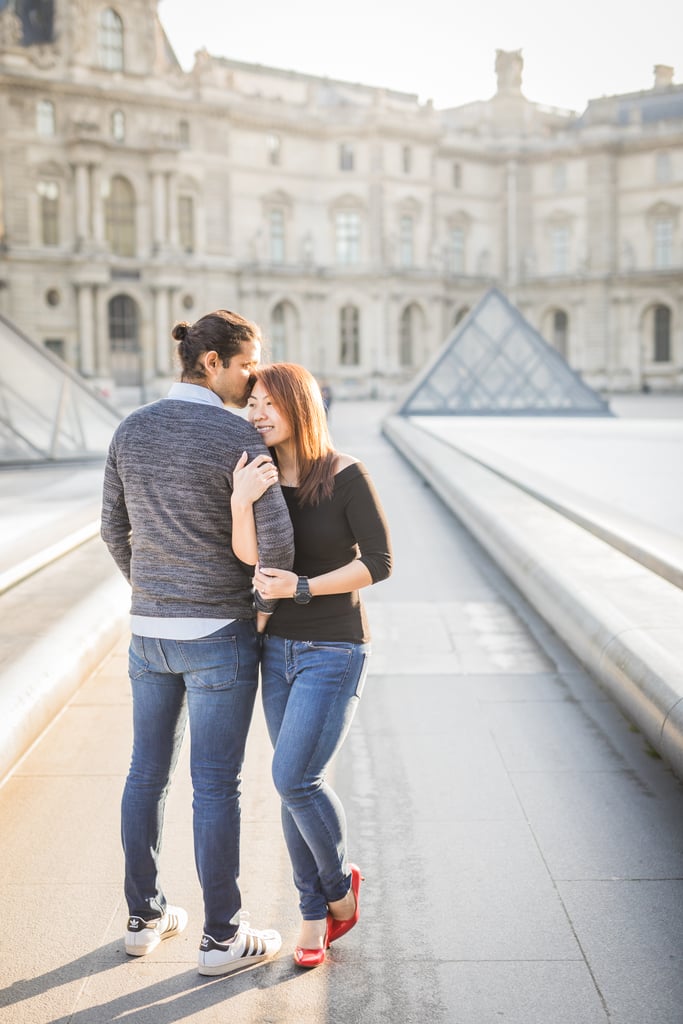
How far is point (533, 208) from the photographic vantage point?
57.9 meters

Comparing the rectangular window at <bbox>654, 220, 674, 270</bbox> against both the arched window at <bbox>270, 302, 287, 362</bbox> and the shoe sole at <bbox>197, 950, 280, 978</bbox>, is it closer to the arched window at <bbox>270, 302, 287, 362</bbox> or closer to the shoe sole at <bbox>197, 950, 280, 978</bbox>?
the arched window at <bbox>270, 302, 287, 362</bbox>

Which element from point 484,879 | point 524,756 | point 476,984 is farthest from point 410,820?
point 476,984

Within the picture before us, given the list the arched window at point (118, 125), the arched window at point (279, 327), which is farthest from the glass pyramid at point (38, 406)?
the arched window at point (279, 327)

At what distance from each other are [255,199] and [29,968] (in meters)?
51.6

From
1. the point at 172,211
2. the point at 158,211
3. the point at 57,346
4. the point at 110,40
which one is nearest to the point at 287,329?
the point at 172,211

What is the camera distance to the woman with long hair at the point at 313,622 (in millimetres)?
2879

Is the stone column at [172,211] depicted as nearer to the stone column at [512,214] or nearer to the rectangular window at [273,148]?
the rectangular window at [273,148]

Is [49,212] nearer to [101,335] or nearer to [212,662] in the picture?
[101,335]

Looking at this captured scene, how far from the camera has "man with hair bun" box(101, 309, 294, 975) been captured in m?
2.83

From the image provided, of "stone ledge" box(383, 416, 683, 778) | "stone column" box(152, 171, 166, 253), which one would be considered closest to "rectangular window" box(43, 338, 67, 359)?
"stone column" box(152, 171, 166, 253)

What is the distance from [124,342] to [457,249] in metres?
20.2

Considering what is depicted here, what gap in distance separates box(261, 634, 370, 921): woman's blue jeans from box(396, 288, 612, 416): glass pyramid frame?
2768 cm

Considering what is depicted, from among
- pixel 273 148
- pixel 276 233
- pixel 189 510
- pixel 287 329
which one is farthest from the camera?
pixel 287 329

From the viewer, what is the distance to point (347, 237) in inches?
2126
